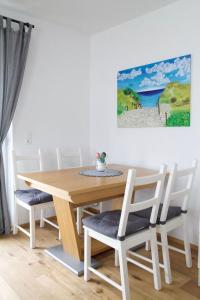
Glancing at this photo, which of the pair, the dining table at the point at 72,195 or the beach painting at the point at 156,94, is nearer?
the dining table at the point at 72,195

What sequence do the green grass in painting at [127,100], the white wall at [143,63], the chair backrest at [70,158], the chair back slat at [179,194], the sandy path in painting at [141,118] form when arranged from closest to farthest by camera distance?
the chair back slat at [179,194] < the white wall at [143,63] < the sandy path in painting at [141,118] < the green grass in painting at [127,100] < the chair backrest at [70,158]

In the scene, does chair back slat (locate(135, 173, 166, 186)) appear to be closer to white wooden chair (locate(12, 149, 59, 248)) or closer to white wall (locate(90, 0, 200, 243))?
white wall (locate(90, 0, 200, 243))

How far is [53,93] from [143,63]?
3.85 ft

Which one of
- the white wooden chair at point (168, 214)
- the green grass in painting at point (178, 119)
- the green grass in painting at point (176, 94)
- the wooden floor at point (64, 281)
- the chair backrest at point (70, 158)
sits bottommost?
the wooden floor at point (64, 281)

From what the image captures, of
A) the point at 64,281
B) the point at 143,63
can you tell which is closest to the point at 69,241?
the point at 64,281

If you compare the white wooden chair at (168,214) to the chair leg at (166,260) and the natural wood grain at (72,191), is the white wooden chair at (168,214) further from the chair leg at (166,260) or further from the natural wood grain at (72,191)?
the natural wood grain at (72,191)

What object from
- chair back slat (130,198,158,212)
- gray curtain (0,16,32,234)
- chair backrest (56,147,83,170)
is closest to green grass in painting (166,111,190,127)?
chair back slat (130,198,158,212)

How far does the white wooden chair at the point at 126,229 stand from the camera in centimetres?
170

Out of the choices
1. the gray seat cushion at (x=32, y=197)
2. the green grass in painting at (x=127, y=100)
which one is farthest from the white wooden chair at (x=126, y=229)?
the green grass in painting at (x=127, y=100)

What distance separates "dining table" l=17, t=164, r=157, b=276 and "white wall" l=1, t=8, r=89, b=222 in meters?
0.81

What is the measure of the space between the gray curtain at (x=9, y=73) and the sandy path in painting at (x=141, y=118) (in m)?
1.29

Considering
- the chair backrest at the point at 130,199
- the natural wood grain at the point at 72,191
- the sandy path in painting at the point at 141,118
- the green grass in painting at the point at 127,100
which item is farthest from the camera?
the green grass in painting at the point at 127,100

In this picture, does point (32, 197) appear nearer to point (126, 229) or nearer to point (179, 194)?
point (126, 229)

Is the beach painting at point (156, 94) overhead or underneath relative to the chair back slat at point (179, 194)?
overhead
